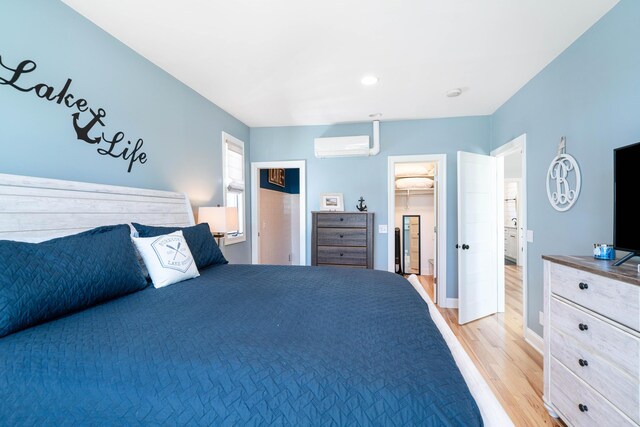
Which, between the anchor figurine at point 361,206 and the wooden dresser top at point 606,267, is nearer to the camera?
the wooden dresser top at point 606,267

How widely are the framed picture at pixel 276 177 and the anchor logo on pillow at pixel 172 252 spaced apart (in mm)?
3154

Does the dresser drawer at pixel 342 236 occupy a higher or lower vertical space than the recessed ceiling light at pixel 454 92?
lower

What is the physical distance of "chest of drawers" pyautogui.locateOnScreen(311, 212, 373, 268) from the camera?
11.5ft

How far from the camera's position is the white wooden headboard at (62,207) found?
133 cm

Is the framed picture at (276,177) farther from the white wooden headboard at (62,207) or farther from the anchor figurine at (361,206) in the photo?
the white wooden headboard at (62,207)

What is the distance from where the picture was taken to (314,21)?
1.83 m

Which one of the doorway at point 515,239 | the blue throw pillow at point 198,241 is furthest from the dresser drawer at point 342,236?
the doorway at point 515,239

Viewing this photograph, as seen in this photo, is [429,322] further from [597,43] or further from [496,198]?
[496,198]

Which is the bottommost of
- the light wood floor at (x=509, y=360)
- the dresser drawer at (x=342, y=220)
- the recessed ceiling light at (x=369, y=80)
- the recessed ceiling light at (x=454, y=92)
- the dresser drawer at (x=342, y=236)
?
the light wood floor at (x=509, y=360)

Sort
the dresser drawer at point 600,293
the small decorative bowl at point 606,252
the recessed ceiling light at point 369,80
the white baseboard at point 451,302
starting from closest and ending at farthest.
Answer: the dresser drawer at point 600,293
the small decorative bowl at point 606,252
the recessed ceiling light at point 369,80
the white baseboard at point 451,302

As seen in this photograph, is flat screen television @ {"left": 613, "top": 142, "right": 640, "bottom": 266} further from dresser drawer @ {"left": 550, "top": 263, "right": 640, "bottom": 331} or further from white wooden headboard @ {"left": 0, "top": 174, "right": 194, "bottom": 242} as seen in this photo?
white wooden headboard @ {"left": 0, "top": 174, "right": 194, "bottom": 242}

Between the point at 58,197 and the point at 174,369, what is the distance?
1.43 metres

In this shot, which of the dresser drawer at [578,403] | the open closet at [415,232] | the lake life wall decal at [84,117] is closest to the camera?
the dresser drawer at [578,403]

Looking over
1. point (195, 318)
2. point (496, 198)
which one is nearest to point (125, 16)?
point (195, 318)
